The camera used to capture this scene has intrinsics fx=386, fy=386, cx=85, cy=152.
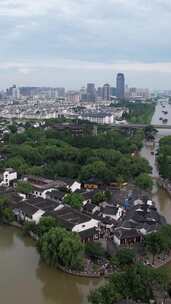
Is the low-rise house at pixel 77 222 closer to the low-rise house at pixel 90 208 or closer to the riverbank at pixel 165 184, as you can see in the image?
the low-rise house at pixel 90 208

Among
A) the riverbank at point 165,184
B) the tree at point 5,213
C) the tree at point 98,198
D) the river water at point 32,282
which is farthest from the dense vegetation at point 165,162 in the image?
the river water at point 32,282

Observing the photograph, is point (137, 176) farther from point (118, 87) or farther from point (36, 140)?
point (118, 87)

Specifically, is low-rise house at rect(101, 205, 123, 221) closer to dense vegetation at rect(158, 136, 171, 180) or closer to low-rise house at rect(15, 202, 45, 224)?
low-rise house at rect(15, 202, 45, 224)

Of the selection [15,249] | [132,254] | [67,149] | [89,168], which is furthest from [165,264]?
[67,149]

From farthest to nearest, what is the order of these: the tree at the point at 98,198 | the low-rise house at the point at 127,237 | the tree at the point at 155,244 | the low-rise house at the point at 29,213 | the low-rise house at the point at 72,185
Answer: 1. the low-rise house at the point at 72,185
2. the tree at the point at 98,198
3. the low-rise house at the point at 29,213
4. the low-rise house at the point at 127,237
5. the tree at the point at 155,244

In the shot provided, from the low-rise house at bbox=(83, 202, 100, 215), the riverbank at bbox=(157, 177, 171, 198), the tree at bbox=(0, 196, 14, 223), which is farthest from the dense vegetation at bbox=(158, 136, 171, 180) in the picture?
the tree at bbox=(0, 196, 14, 223)

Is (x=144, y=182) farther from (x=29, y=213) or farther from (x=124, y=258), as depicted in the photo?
(x=124, y=258)
